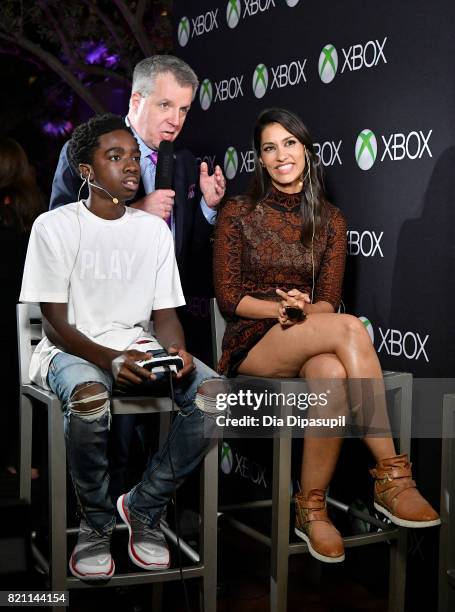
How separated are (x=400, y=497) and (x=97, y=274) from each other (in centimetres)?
112

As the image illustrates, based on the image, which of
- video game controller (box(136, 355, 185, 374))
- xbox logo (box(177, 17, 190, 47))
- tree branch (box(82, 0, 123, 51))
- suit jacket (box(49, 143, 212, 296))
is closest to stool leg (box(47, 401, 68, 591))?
video game controller (box(136, 355, 185, 374))

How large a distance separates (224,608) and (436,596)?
71 centimetres

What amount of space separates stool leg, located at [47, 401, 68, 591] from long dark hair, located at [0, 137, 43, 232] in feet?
4.43

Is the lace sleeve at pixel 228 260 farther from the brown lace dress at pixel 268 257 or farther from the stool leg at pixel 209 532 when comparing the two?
the stool leg at pixel 209 532

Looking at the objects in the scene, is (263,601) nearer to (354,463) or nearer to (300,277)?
(354,463)

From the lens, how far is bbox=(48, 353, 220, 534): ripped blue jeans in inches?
96.6

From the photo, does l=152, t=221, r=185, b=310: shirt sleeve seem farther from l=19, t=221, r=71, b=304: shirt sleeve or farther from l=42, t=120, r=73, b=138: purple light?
l=42, t=120, r=73, b=138: purple light

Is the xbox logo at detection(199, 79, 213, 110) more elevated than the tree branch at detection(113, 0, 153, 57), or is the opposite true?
the tree branch at detection(113, 0, 153, 57)

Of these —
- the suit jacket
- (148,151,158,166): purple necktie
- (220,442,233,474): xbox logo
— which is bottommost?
(220,442,233,474): xbox logo

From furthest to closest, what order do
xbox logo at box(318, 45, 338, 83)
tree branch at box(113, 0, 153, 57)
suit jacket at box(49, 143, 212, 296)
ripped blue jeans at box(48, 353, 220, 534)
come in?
tree branch at box(113, 0, 153, 57) < suit jacket at box(49, 143, 212, 296) < xbox logo at box(318, 45, 338, 83) < ripped blue jeans at box(48, 353, 220, 534)

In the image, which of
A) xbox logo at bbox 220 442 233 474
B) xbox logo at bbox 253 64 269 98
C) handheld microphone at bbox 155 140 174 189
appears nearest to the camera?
handheld microphone at bbox 155 140 174 189

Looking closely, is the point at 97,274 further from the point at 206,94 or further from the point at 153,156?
the point at 206,94

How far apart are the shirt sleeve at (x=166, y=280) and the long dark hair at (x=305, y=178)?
486 millimetres

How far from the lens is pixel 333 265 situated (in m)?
3.08
